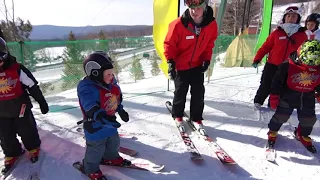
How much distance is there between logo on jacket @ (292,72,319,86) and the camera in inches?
108

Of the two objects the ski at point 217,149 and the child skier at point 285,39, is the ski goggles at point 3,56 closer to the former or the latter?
the ski at point 217,149

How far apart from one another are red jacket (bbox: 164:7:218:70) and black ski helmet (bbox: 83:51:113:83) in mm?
1337

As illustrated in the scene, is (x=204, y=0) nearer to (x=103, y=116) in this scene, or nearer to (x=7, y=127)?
(x=103, y=116)

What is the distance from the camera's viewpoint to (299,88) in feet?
9.23

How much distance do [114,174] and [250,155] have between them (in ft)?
5.33

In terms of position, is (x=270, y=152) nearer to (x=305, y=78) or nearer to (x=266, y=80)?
(x=305, y=78)

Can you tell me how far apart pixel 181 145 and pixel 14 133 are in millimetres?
1984

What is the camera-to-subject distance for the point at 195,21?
10.6 ft

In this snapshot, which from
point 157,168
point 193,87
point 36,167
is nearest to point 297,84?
point 193,87

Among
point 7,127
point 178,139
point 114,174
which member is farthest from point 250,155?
point 7,127

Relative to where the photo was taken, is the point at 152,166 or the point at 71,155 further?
the point at 71,155

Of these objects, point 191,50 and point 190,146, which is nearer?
point 190,146

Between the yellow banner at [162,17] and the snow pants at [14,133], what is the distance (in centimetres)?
264

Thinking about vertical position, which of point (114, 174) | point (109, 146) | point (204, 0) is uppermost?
point (204, 0)
